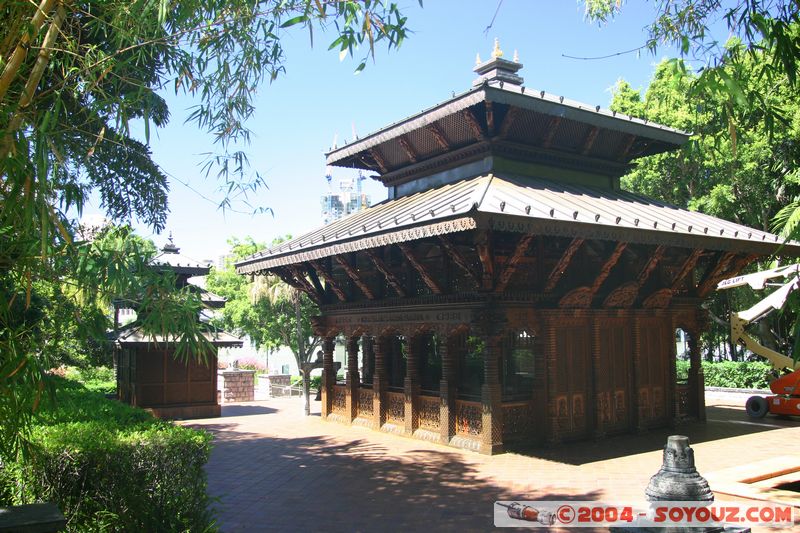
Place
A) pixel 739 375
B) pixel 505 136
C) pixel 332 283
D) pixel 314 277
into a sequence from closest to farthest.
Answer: pixel 505 136, pixel 332 283, pixel 314 277, pixel 739 375

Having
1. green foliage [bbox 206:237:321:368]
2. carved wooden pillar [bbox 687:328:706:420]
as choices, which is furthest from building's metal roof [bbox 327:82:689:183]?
green foliage [bbox 206:237:321:368]

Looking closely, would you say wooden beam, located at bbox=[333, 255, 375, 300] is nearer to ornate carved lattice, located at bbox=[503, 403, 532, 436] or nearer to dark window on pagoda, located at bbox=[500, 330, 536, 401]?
dark window on pagoda, located at bbox=[500, 330, 536, 401]

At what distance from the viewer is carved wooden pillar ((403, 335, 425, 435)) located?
1268 cm

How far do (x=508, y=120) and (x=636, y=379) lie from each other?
225 inches

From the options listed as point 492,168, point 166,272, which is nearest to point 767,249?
point 492,168

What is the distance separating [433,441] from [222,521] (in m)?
5.62

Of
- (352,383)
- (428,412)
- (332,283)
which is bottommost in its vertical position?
(428,412)

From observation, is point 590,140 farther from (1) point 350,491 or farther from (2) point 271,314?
(2) point 271,314

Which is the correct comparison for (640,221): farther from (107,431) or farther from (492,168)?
(107,431)

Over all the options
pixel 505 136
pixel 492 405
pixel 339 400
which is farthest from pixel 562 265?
pixel 339 400

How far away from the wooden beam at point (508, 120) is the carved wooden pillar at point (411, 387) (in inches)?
173

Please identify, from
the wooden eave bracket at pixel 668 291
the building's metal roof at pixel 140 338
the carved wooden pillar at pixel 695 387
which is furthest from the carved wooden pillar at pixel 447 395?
the building's metal roof at pixel 140 338

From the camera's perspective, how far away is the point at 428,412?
1249cm

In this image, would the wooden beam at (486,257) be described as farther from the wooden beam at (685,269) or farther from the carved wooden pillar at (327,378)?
the carved wooden pillar at (327,378)
